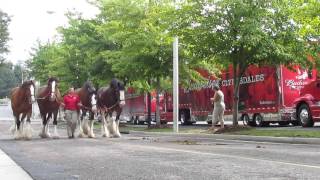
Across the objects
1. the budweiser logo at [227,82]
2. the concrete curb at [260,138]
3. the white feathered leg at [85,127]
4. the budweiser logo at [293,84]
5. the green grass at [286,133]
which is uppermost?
the budweiser logo at [227,82]

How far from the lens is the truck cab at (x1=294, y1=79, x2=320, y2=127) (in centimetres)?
2523

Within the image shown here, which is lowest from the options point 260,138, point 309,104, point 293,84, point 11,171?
point 11,171

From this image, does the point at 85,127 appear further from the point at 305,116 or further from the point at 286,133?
the point at 305,116

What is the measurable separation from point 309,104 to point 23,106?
1212 cm

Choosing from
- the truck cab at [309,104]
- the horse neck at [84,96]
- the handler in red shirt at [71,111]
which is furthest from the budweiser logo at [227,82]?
the handler in red shirt at [71,111]

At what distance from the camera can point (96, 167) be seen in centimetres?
1080

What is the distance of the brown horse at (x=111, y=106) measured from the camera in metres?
22.8

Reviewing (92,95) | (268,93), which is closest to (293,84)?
(268,93)

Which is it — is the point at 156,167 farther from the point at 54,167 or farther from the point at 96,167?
the point at 54,167

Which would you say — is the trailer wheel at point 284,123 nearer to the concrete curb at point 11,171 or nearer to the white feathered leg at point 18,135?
the white feathered leg at point 18,135

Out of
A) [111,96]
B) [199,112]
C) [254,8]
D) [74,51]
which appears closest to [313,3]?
[254,8]

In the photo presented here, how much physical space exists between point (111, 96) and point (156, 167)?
12752 mm

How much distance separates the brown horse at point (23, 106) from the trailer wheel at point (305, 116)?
11.9 metres

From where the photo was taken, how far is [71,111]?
22.7m
